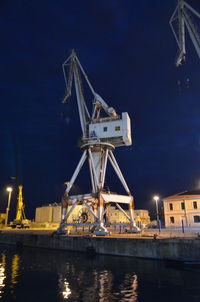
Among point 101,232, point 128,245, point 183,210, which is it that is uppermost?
point 183,210

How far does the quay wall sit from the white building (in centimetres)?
2371

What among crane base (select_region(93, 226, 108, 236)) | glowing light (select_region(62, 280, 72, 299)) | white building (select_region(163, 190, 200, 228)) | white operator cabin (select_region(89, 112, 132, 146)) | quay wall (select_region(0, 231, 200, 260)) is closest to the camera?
glowing light (select_region(62, 280, 72, 299))

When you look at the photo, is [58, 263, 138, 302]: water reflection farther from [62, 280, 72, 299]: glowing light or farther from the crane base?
the crane base

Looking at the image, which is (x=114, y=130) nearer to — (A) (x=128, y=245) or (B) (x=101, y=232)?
(B) (x=101, y=232)

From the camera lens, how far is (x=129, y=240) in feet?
76.9

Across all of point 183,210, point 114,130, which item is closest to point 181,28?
point 114,130

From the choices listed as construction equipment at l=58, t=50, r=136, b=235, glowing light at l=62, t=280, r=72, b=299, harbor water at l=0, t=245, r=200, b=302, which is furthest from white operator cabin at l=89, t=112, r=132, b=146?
glowing light at l=62, t=280, r=72, b=299

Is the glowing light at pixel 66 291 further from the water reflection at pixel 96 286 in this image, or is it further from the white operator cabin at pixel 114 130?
the white operator cabin at pixel 114 130

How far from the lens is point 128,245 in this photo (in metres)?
23.5

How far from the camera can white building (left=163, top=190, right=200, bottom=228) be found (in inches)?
1750

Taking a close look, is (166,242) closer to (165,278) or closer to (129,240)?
(129,240)

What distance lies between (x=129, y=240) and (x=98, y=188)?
820 cm

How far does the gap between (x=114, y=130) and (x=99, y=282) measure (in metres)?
22.9

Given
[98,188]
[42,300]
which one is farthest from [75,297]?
[98,188]
